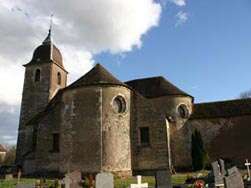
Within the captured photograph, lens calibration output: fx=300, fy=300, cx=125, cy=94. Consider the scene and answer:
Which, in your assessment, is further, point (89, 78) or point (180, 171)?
point (180, 171)

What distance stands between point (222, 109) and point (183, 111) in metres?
3.73

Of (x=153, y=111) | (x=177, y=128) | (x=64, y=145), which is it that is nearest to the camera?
(x=64, y=145)

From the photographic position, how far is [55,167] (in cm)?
2456

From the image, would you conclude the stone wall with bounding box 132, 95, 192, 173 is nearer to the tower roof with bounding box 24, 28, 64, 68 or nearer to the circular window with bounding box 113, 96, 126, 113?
the circular window with bounding box 113, 96, 126, 113

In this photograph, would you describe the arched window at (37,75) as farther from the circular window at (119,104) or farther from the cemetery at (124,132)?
the circular window at (119,104)

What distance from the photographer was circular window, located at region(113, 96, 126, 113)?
76.2 ft

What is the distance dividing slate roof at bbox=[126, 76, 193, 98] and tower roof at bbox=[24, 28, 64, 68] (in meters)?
9.62

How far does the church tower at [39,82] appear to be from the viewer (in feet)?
107

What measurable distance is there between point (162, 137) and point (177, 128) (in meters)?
4.17

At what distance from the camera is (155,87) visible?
29.9m

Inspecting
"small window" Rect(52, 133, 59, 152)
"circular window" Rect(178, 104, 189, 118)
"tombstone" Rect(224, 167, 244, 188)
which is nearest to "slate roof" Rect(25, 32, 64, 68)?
"small window" Rect(52, 133, 59, 152)

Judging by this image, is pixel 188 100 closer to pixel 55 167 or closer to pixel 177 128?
pixel 177 128

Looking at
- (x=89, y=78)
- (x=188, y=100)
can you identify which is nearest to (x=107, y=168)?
(x=89, y=78)

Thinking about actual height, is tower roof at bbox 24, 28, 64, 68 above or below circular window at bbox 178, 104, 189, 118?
above
